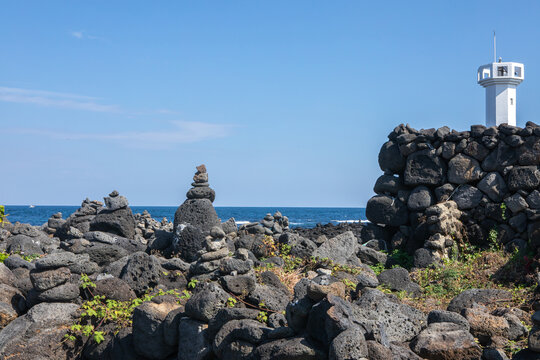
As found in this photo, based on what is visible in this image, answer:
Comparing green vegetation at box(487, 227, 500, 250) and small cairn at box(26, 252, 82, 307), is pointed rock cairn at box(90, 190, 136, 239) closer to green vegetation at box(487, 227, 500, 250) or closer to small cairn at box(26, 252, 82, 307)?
small cairn at box(26, 252, 82, 307)

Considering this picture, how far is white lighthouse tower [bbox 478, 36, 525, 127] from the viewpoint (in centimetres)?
3017

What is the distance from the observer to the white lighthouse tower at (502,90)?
99.0 ft

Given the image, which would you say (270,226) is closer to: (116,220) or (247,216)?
(116,220)

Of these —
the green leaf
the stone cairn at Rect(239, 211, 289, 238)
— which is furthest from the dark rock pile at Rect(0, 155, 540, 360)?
the stone cairn at Rect(239, 211, 289, 238)

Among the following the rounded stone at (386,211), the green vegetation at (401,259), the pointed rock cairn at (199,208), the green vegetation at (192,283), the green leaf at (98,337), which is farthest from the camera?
the rounded stone at (386,211)

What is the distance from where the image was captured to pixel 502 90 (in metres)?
30.3

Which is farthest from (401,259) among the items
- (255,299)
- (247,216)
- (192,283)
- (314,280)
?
Answer: (247,216)

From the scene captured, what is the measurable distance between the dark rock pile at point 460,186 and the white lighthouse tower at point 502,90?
14.4m

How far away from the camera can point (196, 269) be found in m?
11.1

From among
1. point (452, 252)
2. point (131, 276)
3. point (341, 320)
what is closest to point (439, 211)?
point (452, 252)

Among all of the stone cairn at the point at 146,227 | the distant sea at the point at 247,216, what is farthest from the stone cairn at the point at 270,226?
the distant sea at the point at 247,216

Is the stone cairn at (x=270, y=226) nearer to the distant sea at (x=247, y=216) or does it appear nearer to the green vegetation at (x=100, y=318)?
the green vegetation at (x=100, y=318)

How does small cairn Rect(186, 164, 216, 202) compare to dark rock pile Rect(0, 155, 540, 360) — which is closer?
dark rock pile Rect(0, 155, 540, 360)

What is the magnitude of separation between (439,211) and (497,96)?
55.1 ft
